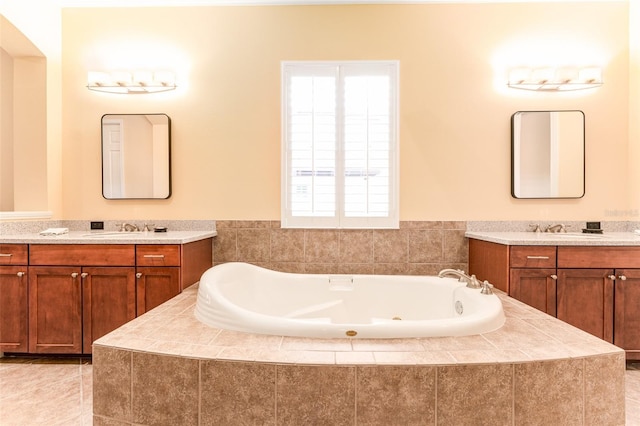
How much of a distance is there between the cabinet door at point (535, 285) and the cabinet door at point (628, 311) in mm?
428

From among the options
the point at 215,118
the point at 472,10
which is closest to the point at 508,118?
the point at 472,10

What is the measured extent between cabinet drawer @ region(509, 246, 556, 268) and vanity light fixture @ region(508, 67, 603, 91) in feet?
4.58

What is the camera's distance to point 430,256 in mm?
2854

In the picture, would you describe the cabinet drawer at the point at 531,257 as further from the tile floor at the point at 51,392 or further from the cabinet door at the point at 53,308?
the cabinet door at the point at 53,308

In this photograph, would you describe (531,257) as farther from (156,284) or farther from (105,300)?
(105,300)

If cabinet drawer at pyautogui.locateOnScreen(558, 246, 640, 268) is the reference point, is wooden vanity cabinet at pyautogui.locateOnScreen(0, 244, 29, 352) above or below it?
below

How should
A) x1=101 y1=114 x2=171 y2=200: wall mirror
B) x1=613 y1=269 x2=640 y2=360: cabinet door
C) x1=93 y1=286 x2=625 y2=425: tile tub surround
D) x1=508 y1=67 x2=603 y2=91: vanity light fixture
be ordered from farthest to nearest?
x1=101 y1=114 x2=171 y2=200: wall mirror
x1=508 y1=67 x2=603 y2=91: vanity light fixture
x1=613 y1=269 x2=640 y2=360: cabinet door
x1=93 y1=286 x2=625 y2=425: tile tub surround

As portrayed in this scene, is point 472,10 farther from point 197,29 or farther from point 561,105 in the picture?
point 197,29

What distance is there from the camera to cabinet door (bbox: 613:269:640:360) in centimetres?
232

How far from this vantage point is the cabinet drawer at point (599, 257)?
91.3 inches

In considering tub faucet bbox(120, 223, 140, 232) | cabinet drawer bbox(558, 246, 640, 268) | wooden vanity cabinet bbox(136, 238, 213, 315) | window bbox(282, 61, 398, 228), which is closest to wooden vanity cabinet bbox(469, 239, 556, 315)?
cabinet drawer bbox(558, 246, 640, 268)

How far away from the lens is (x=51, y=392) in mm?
2053

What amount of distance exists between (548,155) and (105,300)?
11.7 feet

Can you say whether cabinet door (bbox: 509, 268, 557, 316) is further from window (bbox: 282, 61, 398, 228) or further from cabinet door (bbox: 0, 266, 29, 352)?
cabinet door (bbox: 0, 266, 29, 352)
